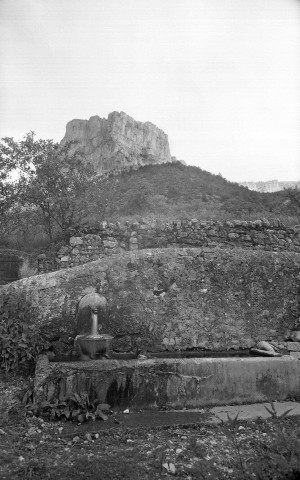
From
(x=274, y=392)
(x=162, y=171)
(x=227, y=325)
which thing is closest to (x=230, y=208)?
(x=162, y=171)

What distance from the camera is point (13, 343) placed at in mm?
4395

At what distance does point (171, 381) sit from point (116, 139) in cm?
5290

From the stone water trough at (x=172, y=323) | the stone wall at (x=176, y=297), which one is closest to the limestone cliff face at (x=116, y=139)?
the stone wall at (x=176, y=297)

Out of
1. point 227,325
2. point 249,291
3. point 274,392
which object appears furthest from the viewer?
point 249,291

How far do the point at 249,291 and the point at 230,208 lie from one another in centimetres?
1278

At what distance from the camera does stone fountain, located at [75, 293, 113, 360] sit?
4.24 metres

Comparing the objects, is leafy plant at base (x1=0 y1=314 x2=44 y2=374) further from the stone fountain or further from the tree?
the tree

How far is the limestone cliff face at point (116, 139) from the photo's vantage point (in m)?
48.2

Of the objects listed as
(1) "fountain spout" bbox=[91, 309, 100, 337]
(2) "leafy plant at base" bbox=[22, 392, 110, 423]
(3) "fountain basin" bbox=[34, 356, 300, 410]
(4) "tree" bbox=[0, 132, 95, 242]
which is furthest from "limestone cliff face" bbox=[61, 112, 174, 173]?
(2) "leafy plant at base" bbox=[22, 392, 110, 423]

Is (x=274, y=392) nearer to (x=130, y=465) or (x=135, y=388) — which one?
(x=135, y=388)

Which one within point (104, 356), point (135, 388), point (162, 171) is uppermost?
point (162, 171)

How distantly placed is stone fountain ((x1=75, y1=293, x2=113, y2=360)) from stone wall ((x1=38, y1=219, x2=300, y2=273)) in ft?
13.2

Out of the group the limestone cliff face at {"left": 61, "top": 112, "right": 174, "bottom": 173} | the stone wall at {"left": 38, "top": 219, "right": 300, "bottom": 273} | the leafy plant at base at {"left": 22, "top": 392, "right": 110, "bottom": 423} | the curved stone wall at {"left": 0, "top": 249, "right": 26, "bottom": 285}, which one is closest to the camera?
the leafy plant at base at {"left": 22, "top": 392, "right": 110, "bottom": 423}

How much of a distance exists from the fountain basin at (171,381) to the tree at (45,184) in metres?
6.62
